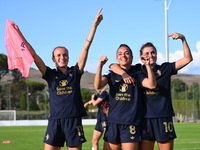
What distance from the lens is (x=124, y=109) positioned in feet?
17.3

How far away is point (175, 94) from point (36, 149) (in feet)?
91.0

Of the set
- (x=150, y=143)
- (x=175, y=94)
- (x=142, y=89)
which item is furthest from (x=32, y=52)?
(x=175, y=94)

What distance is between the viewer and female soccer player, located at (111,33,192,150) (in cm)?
530

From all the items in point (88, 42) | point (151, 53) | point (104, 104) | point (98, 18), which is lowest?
point (104, 104)

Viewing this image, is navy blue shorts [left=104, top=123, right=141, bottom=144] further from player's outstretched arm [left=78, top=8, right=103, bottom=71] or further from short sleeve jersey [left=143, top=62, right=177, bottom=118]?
player's outstretched arm [left=78, top=8, right=103, bottom=71]

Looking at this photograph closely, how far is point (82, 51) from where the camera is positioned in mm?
5449

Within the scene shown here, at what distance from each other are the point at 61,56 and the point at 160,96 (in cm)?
163

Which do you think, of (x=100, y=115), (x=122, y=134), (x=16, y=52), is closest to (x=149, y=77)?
(x=122, y=134)

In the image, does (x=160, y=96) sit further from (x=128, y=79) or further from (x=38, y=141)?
(x=38, y=141)

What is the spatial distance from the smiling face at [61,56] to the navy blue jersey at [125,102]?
815 millimetres

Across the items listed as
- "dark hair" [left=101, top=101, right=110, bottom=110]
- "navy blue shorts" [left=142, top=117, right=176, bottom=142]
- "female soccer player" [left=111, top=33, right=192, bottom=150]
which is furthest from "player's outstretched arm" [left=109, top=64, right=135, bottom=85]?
"dark hair" [left=101, top=101, right=110, bottom=110]

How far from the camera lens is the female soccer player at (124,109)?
516cm

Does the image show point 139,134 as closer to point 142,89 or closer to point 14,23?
point 142,89

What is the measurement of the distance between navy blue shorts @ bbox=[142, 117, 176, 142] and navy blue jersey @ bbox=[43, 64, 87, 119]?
0.97 m
